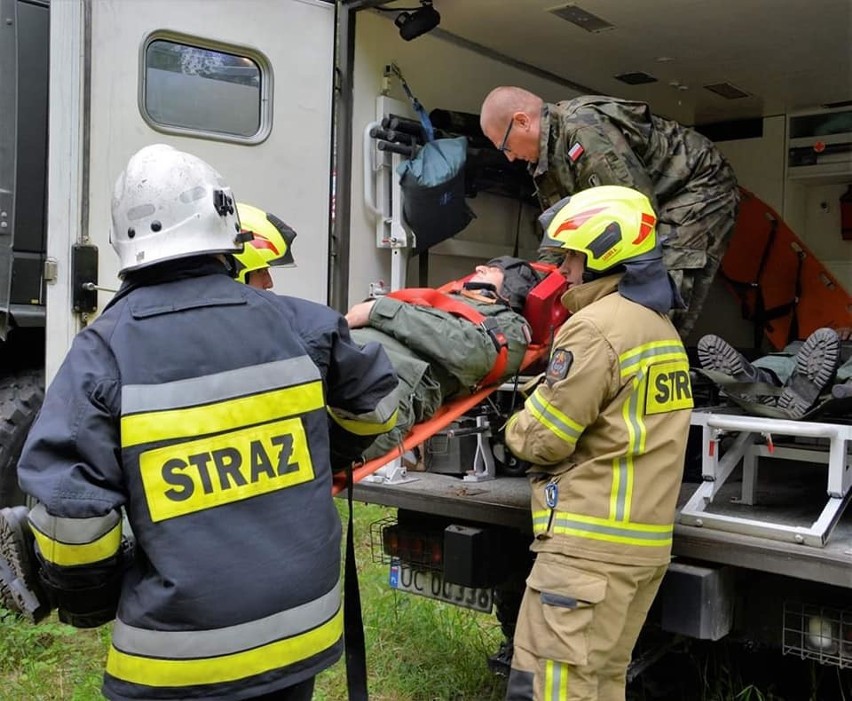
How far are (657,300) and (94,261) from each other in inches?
81.7

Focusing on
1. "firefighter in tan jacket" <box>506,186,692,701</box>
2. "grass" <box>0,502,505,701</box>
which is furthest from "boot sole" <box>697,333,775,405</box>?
"grass" <box>0,502,505,701</box>

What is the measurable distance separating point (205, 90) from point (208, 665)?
2671mm

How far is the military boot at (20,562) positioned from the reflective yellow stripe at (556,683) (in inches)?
49.9

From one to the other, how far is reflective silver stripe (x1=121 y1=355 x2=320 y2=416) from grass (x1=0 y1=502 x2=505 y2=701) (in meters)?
1.91

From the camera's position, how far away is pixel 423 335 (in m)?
2.76

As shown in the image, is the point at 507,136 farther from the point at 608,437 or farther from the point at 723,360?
the point at 608,437

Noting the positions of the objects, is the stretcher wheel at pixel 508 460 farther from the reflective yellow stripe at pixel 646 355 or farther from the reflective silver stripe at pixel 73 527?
the reflective silver stripe at pixel 73 527

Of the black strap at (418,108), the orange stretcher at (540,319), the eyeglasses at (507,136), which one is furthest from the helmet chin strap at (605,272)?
the black strap at (418,108)

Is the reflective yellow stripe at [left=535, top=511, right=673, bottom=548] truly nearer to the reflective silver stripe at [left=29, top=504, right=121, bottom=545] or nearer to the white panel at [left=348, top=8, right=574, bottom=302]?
the reflective silver stripe at [left=29, top=504, right=121, bottom=545]

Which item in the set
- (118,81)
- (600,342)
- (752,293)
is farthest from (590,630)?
(752,293)

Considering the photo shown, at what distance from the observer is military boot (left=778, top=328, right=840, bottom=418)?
9.03ft

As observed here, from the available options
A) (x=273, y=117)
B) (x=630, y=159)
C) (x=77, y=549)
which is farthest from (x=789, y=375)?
(x=77, y=549)

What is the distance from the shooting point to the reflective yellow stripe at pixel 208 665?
5.57ft

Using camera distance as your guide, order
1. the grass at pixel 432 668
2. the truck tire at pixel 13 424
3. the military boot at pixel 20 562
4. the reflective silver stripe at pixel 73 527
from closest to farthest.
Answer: the reflective silver stripe at pixel 73 527
the military boot at pixel 20 562
the grass at pixel 432 668
the truck tire at pixel 13 424
